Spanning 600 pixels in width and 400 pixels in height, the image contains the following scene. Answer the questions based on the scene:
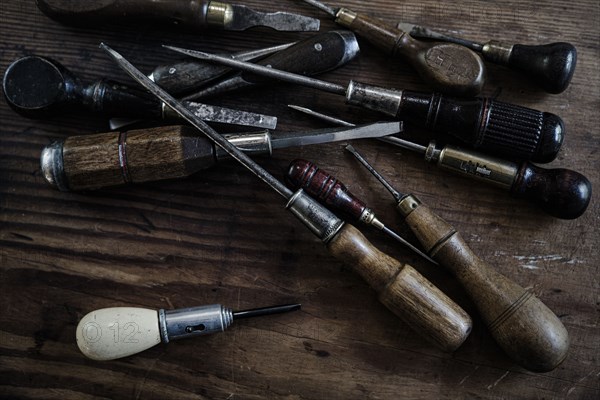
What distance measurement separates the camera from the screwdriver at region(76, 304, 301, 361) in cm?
121

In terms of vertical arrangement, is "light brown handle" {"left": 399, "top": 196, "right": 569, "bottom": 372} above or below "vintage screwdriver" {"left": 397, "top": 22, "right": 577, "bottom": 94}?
below

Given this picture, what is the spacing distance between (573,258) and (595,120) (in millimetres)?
346

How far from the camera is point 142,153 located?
1245 millimetres

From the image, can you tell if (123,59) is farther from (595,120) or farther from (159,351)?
(595,120)

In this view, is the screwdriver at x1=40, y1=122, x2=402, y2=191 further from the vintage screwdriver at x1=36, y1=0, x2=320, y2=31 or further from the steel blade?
the vintage screwdriver at x1=36, y1=0, x2=320, y2=31

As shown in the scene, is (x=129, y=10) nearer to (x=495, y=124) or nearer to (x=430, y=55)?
(x=430, y=55)

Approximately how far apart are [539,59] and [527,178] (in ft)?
0.93

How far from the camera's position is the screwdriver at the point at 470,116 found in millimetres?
1244

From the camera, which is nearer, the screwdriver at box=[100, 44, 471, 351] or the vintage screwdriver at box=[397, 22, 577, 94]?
the screwdriver at box=[100, 44, 471, 351]

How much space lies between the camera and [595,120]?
1.38 m

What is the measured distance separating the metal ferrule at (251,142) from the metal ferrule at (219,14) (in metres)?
0.29

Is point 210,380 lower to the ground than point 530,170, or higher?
lower

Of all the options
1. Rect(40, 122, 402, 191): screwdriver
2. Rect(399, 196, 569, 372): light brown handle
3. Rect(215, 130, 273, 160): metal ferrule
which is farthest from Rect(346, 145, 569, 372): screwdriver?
Rect(215, 130, 273, 160): metal ferrule

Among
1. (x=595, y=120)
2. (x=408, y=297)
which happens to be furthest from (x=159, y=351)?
(x=595, y=120)
